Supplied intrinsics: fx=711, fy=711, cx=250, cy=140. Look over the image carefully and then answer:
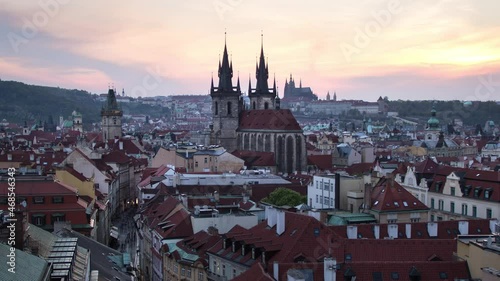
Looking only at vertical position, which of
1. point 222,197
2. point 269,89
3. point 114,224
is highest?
point 269,89

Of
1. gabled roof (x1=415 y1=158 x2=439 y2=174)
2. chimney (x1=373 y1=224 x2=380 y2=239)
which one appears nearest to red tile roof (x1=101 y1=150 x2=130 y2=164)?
gabled roof (x1=415 y1=158 x2=439 y2=174)

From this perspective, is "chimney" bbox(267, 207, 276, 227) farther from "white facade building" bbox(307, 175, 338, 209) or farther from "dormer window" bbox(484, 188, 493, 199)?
"dormer window" bbox(484, 188, 493, 199)

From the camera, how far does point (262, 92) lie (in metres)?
155

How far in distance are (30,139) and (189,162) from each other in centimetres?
8398

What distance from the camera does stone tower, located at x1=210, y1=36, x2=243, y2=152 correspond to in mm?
144125

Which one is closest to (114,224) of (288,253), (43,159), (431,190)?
(43,159)

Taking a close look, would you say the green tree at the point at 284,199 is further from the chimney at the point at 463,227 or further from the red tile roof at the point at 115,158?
the red tile roof at the point at 115,158

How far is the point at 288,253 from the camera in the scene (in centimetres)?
3997

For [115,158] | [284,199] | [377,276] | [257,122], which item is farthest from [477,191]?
[257,122]

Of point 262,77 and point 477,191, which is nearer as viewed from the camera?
point 477,191

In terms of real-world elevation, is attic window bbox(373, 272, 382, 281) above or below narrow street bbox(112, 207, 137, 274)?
above

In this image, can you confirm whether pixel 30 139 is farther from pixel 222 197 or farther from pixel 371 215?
pixel 371 215

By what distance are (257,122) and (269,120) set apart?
3.58 m

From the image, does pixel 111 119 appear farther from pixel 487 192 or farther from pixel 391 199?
pixel 391 199
